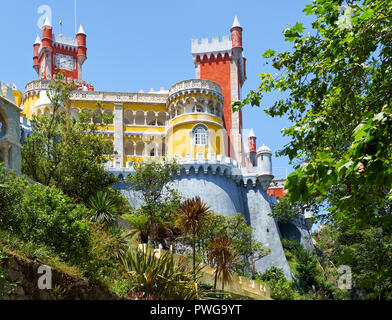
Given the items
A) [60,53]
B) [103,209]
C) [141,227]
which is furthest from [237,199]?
[60,53]

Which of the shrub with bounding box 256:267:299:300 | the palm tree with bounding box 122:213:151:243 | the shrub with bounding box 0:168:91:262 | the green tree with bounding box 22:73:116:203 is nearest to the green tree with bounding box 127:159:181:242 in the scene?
the palm tree with bounding box 122:213:151:243

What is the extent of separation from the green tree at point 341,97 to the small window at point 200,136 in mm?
36772

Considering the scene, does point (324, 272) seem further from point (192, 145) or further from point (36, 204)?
point (36, 204)

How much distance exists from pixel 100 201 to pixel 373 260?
16.9 m

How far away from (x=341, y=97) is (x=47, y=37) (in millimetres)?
64606

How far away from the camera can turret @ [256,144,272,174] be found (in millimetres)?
50875

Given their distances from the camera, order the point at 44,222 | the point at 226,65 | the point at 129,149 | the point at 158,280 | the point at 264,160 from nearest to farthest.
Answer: the point at 44,222 → the point at 158,280 → the point at 264,160 → the point at 129,149 → the point at 226,65

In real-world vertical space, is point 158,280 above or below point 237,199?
below

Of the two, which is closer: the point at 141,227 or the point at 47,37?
the point at 141,227

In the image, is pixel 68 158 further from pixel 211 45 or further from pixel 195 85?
pixel 211 45

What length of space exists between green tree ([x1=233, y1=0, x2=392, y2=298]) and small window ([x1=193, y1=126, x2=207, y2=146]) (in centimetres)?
3677

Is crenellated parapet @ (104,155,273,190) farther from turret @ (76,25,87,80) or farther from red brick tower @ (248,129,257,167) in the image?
turret @ (76,25,87,80)

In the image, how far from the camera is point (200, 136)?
5041cm
